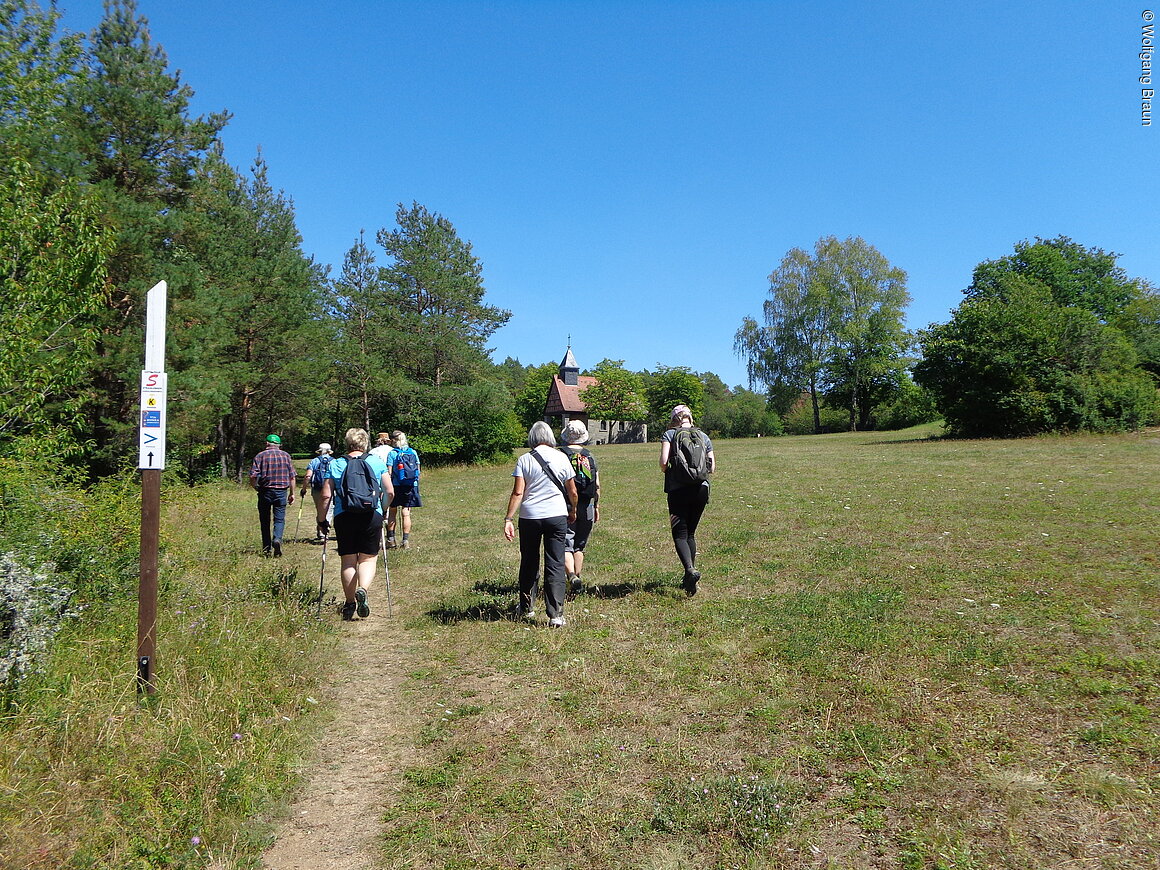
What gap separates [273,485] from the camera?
10133 mm

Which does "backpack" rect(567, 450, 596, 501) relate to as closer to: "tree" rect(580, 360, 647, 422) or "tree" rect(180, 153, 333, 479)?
"tree" rect(180, 153, 333, 479)

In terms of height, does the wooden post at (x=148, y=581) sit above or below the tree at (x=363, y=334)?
below

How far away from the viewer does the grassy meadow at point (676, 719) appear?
9.63ft

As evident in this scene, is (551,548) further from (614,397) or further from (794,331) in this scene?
(614,397)

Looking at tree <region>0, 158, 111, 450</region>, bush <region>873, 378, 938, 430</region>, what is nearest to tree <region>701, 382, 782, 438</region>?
bush <region>873, 378, 938, 430</region>

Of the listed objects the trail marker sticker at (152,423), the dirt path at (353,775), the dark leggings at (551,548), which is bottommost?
the dirt path at (353,775)

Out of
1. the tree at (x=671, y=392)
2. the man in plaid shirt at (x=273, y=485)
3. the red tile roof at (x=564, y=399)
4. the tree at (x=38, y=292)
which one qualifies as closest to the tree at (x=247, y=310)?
the man in plaid shirt at (x=273, y=485)

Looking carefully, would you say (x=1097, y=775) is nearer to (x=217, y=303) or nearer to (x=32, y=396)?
(x=32, y=396)

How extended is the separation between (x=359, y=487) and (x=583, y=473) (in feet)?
8.01

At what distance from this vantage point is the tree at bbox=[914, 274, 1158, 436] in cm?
2653

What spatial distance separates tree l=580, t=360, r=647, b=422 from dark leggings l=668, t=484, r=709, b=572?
65295 mm

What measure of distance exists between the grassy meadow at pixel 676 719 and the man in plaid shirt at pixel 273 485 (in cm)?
194

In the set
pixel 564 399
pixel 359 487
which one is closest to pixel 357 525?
pixel 359 487

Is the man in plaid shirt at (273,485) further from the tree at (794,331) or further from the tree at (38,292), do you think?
the tree at (794,331)
